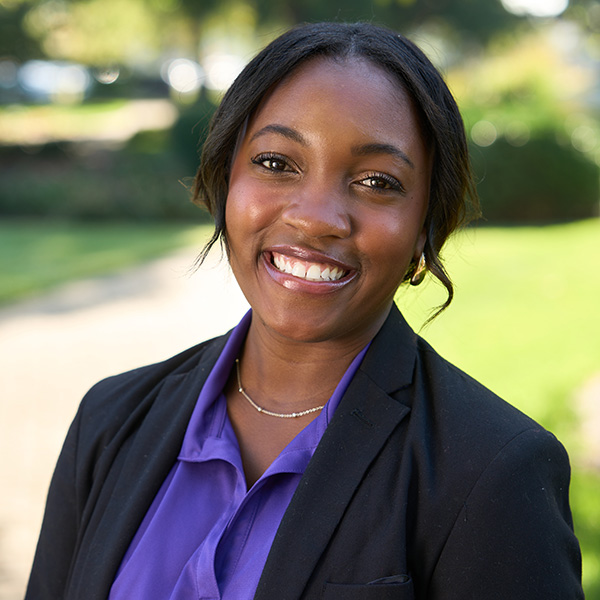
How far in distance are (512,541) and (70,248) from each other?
1230 centimetres

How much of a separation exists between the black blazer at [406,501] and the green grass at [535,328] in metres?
1.58

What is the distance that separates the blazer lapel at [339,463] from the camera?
158 centimetres

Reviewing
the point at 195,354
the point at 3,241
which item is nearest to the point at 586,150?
the point at 3,241

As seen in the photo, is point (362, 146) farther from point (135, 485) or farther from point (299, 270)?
point (135, 485)

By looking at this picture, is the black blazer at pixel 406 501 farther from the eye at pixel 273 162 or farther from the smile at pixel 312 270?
the eye at pixel 273 162

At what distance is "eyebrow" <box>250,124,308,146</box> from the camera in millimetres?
1719

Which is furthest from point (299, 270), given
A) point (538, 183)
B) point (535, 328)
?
point (538, 183)

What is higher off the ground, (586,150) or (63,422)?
(586,150)

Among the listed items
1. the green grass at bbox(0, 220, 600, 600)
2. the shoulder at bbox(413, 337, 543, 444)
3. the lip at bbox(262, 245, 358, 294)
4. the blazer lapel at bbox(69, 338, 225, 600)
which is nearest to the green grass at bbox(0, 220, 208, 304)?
the green grass at bbox(0, 220, 600, 600)

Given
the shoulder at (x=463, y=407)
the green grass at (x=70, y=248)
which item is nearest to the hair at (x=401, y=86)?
the shoulder at (x=463, y=407)

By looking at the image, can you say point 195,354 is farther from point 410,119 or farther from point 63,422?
point 63,422

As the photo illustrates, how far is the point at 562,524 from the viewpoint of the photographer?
1.54 metres

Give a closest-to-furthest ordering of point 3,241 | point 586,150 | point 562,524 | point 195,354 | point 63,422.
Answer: point 562,524 → point 195,354 → point 63,422 → point 3,241 → point 586,150

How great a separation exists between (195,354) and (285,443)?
0.47 m
